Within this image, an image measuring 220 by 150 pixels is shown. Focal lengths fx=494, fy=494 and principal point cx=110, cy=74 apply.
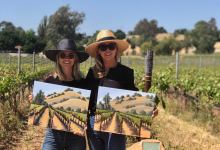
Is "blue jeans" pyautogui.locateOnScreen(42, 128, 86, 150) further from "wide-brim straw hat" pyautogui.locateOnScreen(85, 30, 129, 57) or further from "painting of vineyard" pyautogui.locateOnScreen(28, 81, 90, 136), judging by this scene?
"wide-brim straw hat" pyautogui.locateOnScreen(85, 30, 129, 57)

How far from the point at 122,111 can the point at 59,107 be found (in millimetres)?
543

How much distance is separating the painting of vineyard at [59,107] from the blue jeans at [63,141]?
0.27 feet

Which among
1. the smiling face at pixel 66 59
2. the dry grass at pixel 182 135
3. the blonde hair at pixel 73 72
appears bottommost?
the dry grass at pixel 182 135

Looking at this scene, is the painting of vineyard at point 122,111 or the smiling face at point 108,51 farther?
the smiling face at point 108,51

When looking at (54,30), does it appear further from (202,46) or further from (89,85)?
(89,85)

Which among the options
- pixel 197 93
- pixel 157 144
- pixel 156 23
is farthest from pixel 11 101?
pixel 156 23

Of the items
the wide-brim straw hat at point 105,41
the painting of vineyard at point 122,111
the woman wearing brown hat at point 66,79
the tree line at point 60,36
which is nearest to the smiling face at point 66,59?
the woman wearing brown hat at point 66,79

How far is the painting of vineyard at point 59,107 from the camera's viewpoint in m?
4.17

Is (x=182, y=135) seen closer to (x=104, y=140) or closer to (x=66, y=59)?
(x=104, y=140)

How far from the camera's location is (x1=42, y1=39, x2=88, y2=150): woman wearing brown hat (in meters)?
4.21

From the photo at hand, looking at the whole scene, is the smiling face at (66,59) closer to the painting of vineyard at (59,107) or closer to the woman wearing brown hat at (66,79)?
the woman wearing brown hat at (66,79)

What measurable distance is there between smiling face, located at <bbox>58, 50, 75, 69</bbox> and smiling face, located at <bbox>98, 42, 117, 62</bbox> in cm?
25

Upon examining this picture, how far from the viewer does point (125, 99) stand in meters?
4.17

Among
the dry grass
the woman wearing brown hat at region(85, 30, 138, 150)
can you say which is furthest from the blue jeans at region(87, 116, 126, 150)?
the dry grass
